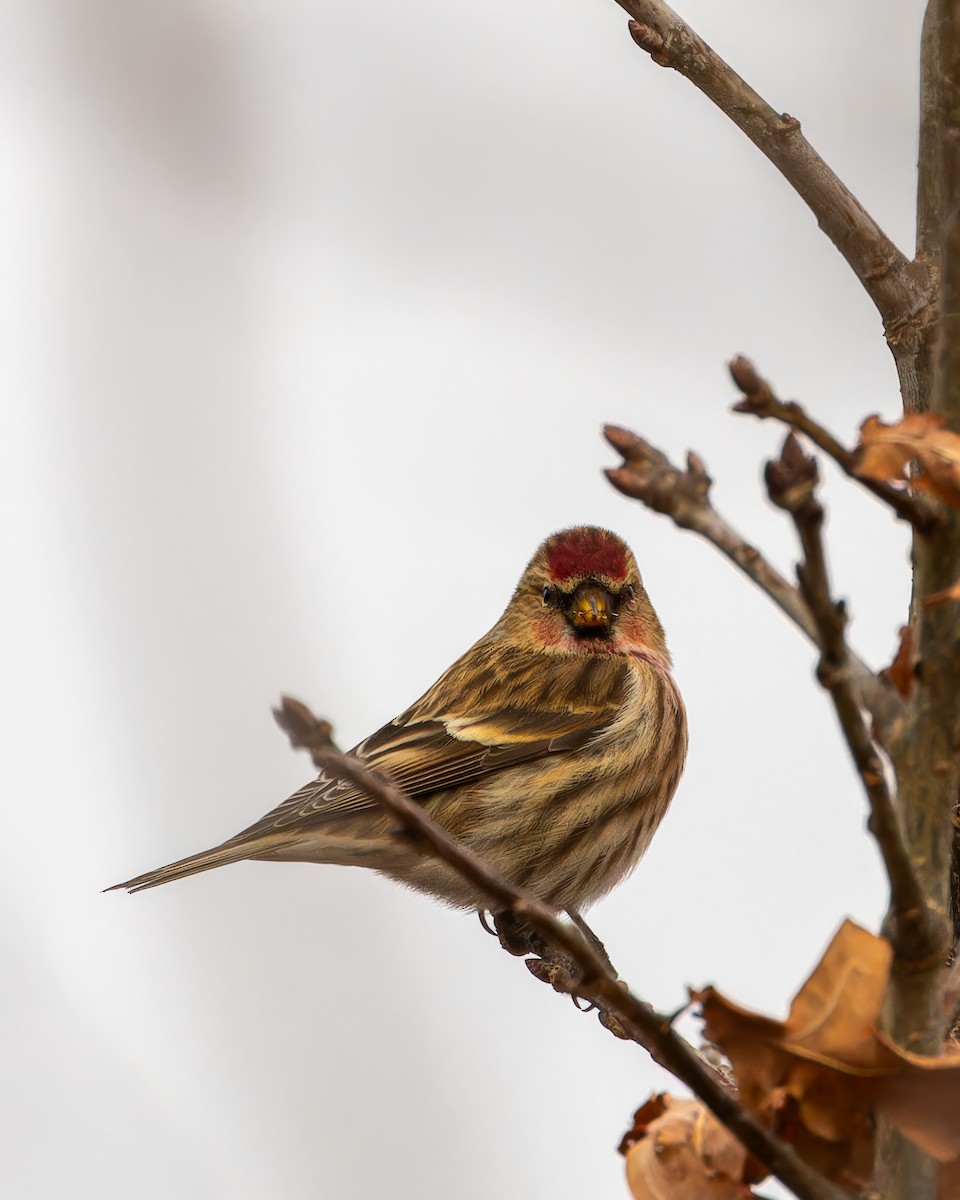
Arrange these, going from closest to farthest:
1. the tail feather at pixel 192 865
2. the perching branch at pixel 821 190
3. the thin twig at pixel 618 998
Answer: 1. the thin twig at pixel 618 998
2. the perching branch at pixel 821 190
3. the tail feather at pixel 192 865

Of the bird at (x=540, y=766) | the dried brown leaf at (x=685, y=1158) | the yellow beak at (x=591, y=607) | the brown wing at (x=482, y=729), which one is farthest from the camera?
the yellow beak at (x=591, y=607)

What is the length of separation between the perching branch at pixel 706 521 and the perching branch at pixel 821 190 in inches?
67.6

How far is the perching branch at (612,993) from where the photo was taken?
1446mm

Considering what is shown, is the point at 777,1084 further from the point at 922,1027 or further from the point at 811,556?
the point at 811,556

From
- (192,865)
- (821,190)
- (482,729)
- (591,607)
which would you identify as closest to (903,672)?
(821,190)

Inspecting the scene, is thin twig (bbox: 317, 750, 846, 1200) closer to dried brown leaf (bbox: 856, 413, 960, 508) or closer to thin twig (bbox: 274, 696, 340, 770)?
thin twig (bbox: 274, 696, 340, 770)

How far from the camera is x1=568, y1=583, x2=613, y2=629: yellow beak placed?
5.77 meters

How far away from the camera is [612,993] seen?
59.1 inches

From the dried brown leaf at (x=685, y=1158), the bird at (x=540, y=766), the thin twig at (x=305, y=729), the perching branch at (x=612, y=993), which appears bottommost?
the dried brown leaf at (x=685, y=1158)

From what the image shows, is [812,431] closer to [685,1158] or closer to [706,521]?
[706,521]

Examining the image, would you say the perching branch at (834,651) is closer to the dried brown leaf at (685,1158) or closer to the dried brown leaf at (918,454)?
the dried brown leaf at (918,454)

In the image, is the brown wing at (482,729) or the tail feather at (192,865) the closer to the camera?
the tail feather at (192,865)

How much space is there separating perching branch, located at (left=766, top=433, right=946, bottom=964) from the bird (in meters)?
3.22

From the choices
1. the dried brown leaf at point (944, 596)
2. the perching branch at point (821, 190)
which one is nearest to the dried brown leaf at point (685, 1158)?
the dried brown leaf at point (944, 596)
